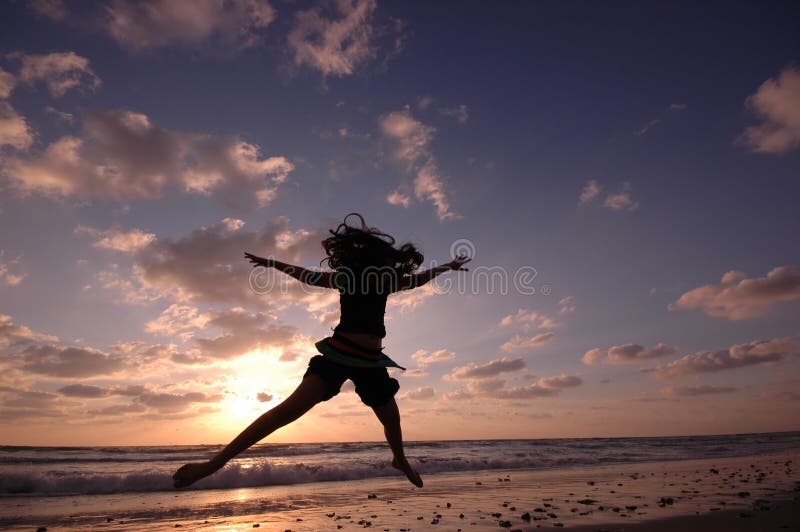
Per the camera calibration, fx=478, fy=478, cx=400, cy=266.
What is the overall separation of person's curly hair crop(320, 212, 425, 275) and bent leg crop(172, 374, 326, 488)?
1.16 m

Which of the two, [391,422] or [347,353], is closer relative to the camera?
[347,353]

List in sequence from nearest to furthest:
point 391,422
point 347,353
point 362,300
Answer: point 347,353
point 362,300
point 391,422

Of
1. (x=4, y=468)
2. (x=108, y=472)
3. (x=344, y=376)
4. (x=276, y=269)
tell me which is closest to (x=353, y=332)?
(x=344, y=376)

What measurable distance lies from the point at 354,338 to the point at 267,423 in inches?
38.2

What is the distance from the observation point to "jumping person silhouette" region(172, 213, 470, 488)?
3791mm

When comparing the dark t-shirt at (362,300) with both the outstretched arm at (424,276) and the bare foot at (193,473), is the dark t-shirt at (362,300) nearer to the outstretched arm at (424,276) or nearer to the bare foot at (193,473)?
the outstretched arm at (424,276)

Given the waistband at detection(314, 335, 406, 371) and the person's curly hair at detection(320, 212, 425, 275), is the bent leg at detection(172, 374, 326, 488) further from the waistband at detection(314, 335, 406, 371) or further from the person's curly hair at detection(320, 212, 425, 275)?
the person's curly hair at detection(320, 212, 425, 275)

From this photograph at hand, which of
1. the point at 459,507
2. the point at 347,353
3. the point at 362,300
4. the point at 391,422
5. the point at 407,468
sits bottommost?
the point at 459,507

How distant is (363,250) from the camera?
459 centimetres

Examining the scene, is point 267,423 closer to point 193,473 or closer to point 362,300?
point 193,473

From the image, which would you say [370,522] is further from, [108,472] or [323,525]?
[108,472]

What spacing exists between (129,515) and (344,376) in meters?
8.71

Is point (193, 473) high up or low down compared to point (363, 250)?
down

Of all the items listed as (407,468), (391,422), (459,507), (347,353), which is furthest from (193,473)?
(459,507)
